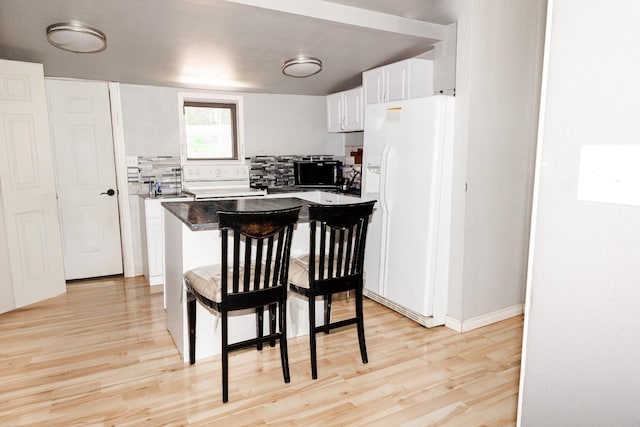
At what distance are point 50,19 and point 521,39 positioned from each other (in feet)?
10.7

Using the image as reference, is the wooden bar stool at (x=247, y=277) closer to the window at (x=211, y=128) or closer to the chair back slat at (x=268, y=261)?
the chair back slat at (x=268, y=261)

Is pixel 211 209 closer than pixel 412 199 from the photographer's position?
Yes

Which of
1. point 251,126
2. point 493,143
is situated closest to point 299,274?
point 493,143

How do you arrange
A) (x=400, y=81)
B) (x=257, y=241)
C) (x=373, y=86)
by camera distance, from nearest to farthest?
(x=257, y=241), (x=400, y=81), (x=373, y=86)

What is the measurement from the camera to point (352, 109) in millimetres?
4480

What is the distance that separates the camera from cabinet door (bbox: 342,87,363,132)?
4355 millimetres

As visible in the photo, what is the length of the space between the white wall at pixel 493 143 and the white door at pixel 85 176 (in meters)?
3.54

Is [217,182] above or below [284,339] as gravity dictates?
above

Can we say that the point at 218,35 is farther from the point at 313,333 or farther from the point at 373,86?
the point at 313,333

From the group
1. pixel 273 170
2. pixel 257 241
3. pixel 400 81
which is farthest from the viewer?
pixel 273 170

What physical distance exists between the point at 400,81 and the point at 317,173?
6.11 feet

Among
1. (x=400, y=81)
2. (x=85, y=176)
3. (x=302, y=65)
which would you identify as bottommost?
(x=85, y=176)

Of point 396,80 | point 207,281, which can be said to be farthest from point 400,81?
point 207,281

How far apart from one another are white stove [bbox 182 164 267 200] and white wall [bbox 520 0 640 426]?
140 inches
